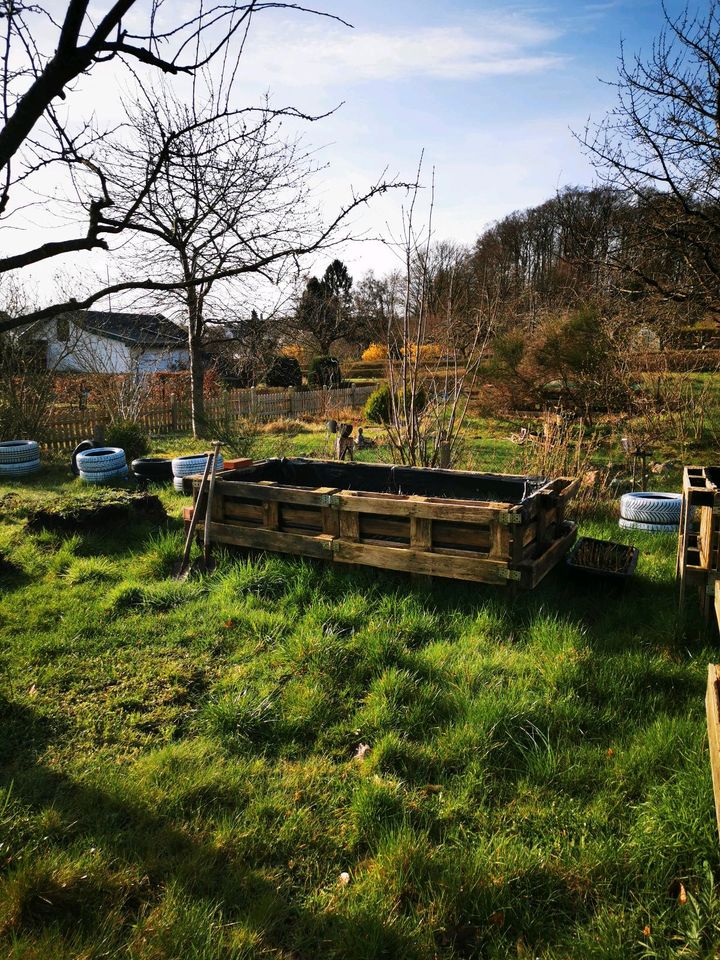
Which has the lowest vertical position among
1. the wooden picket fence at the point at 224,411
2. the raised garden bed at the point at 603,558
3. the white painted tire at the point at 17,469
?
the raised garden bed at the point at 603,558

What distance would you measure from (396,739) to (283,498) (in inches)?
104

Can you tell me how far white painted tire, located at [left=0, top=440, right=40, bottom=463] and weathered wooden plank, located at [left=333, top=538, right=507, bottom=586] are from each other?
791 cm

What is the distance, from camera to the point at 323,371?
2725 centimetres

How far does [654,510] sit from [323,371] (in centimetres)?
2197

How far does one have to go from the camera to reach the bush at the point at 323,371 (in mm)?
27337

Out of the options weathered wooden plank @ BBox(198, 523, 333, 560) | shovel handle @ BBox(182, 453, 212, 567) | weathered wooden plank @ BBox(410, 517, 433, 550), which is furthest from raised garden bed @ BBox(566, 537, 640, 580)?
shovel handle @ BBox(182, 453, 212, 567)

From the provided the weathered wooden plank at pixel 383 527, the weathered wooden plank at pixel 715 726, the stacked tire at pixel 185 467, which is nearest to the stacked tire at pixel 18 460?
the stacked tire at pixel 185 467

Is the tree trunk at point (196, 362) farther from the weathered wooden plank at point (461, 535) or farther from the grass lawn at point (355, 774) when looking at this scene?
the weathered wooden plank at point (461, 535)

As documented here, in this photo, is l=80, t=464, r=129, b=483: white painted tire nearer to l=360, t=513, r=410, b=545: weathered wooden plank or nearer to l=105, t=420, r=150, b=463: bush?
l=105, t=420, r=150, b=463: bush

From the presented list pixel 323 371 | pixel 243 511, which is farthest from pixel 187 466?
pixel 323 371

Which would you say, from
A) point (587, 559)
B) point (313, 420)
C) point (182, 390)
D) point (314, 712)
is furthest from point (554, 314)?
point (314, 712)

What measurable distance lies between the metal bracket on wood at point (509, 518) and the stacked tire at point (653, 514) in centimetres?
275

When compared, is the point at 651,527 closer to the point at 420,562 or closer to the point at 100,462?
the point at 420,562

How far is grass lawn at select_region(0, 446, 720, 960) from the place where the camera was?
2143 millimetres
